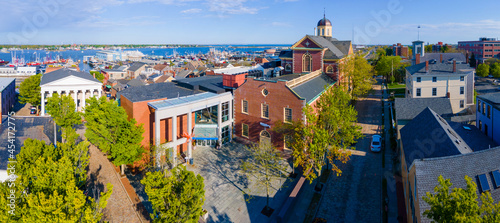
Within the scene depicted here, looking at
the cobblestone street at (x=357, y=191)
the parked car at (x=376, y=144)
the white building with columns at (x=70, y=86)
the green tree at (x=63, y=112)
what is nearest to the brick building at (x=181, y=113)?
the green tree at (x=63, y=112)

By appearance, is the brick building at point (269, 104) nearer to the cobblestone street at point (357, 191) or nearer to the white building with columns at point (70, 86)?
the cobblestone street at point (357, 191)

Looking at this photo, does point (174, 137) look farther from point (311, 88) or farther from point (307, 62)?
point (307, 62)

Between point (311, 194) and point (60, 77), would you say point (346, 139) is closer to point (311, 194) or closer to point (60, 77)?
point (311, 194)

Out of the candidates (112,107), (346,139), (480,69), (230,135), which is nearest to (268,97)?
(230,135)

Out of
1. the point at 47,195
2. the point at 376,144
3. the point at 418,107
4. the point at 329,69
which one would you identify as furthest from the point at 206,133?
the point at 418,107

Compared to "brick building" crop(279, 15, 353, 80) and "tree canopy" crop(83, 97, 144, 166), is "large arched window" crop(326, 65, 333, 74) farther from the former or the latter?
"tree canopy" crop(83, 97, 144, 166)

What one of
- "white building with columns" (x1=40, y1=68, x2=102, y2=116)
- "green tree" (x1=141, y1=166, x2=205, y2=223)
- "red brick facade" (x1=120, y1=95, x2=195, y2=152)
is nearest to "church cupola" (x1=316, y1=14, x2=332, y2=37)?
"red brick facade" (x1=120, y1=95, x2=195, y2=152)
